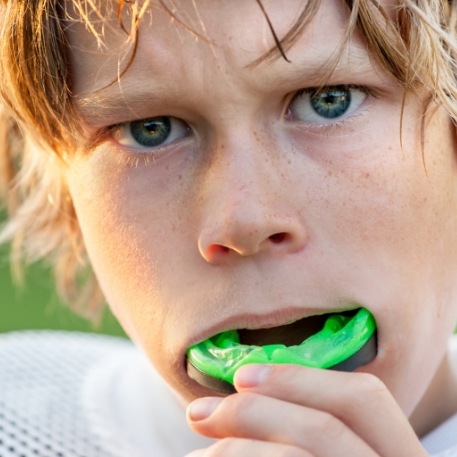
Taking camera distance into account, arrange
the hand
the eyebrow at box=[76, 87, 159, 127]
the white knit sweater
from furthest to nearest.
A: the white knit sweater
the eyebrow at box=[76, 87, 159, 127]
the hand

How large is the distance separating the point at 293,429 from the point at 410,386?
303 millimetres

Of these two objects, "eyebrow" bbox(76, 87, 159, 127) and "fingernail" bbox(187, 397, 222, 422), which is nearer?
"fingernail" bbox(187, 397, 222, 422)

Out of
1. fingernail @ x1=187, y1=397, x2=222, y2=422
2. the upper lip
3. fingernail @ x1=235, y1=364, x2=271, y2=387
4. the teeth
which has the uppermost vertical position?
the upper lip

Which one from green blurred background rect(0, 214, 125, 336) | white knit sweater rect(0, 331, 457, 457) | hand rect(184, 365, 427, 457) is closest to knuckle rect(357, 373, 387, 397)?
hand rect(184, 365, 427, 457)

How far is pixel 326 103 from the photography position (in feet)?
4.21

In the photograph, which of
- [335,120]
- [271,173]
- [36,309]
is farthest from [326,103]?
[36,309]

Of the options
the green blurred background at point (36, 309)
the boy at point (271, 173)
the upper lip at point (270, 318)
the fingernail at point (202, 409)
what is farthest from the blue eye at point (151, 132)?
the green blurred background at point (36, 309)

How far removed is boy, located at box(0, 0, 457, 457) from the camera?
1.18m

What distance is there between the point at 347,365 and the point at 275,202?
0.22 m

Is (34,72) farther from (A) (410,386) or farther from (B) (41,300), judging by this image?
(B) (41,300)

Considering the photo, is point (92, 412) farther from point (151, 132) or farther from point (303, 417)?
point (303, 417)

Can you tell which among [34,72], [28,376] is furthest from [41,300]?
[34,72]

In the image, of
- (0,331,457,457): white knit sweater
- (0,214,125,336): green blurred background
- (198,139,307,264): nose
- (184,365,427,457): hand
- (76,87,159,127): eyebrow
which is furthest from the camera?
(0,214,125,336): green blurred background

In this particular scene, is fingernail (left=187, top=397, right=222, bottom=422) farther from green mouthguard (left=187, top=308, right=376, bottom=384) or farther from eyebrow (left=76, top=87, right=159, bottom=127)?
eyebrow (left=76, top=87, right=159, bottom=127)
